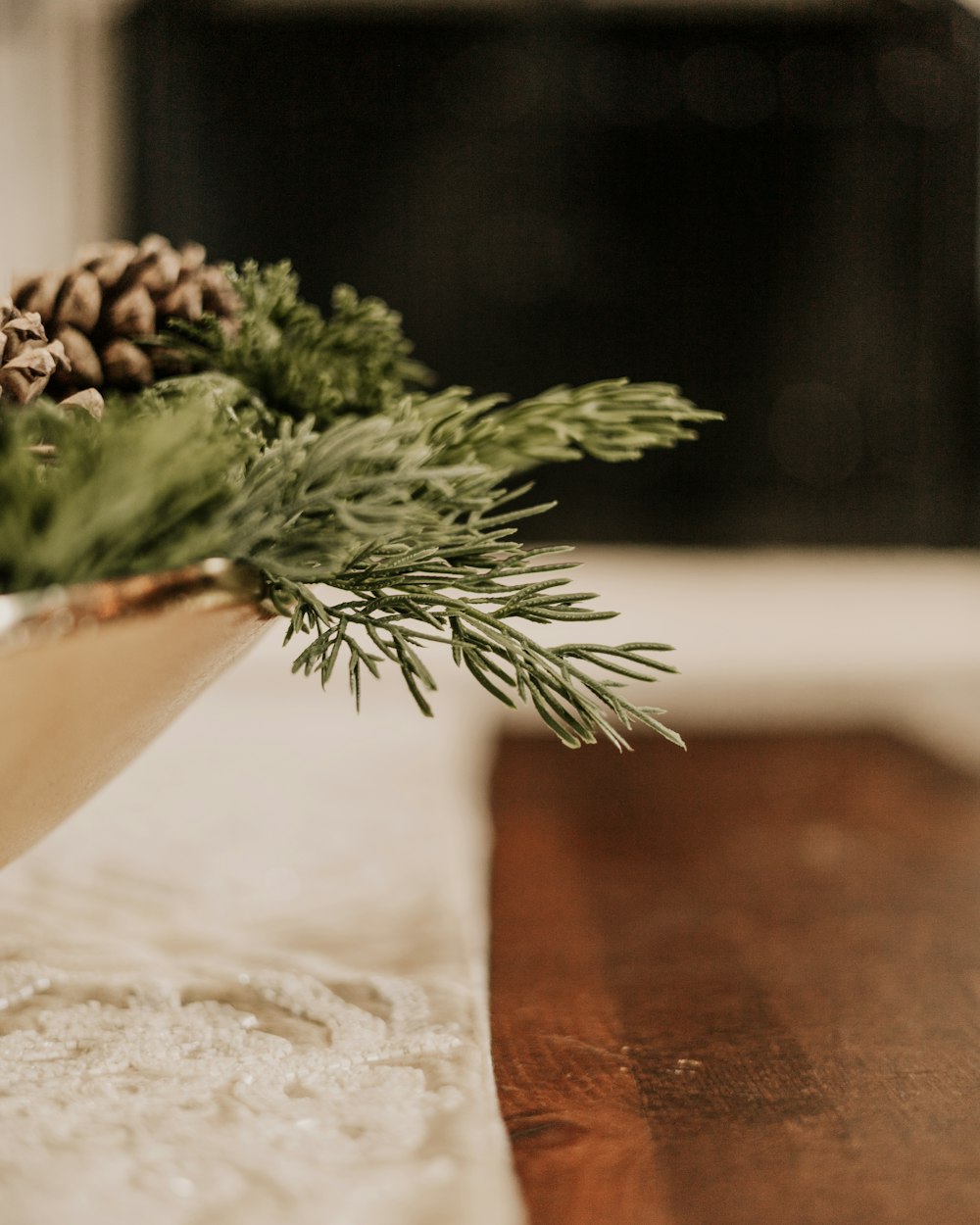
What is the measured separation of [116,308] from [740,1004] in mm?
222

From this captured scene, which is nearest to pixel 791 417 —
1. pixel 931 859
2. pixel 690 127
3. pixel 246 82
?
pixel 690 127

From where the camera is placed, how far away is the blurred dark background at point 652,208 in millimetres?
2184

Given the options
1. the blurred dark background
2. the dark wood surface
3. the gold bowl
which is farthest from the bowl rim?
the blurred dark background

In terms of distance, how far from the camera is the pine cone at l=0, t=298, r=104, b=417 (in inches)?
8.1

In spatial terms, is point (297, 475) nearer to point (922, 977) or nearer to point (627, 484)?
point (922, 977)

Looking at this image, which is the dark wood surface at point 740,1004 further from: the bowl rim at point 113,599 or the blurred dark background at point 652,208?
the blurred dark background at point 652,208

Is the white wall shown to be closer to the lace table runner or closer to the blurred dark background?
the blurred dark background

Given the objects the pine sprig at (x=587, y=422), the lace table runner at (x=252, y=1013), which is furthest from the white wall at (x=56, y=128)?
the pine sprig at (x=587, y=422)

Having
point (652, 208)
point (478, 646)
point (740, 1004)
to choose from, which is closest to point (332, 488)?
point (478, 646)

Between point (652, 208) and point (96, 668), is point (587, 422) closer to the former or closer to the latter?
point (96, 668)

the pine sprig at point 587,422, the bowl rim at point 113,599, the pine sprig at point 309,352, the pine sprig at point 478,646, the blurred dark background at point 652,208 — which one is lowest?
the pine sprig at point 478,646

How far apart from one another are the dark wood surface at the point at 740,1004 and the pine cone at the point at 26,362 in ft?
0.53

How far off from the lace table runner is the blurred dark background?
1.83 meters

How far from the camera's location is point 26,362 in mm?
208
